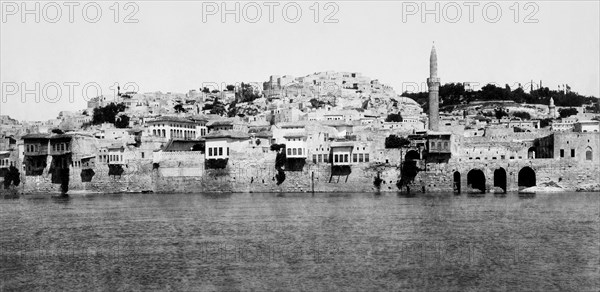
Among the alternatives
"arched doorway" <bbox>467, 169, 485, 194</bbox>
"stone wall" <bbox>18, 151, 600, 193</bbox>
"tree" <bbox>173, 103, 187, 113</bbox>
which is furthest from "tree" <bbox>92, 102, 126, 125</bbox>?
"arched doorway" <bbox>467, 169, 485, 194</bbox>

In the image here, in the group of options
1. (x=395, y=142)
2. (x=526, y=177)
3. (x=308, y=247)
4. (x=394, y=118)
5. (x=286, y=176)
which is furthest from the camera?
(x=394, y=118)

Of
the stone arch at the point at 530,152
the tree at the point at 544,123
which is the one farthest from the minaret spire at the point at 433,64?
the tree at the point at 544,123

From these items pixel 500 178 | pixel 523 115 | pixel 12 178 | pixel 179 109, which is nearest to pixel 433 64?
pixel 500 178

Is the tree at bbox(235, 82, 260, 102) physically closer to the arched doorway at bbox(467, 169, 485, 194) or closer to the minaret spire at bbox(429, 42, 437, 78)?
the minaret spire at bbox(429, 42, 437, 78)

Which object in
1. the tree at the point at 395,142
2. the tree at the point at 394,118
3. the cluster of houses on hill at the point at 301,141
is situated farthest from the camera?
the tree at the point at 394,118

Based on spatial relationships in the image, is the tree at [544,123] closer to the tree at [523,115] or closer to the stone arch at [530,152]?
the tree at [523,115]

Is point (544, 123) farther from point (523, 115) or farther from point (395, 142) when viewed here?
point (395, 142)

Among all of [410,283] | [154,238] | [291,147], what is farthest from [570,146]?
[410,283]
